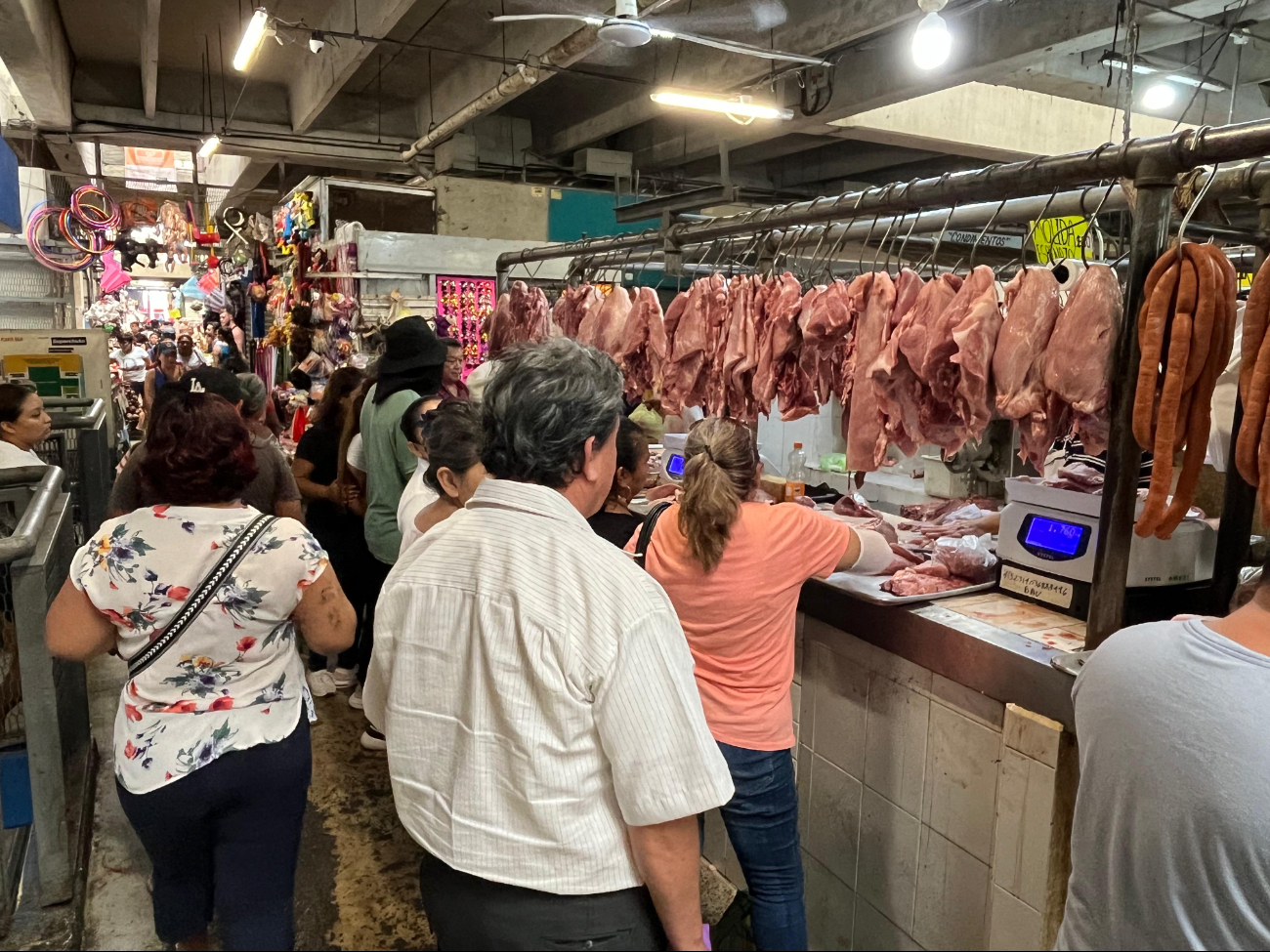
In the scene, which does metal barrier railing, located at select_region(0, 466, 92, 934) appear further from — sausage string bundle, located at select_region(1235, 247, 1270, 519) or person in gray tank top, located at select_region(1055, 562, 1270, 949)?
sausage string bundle, located at select_region(1235, 247, 1270, 519)

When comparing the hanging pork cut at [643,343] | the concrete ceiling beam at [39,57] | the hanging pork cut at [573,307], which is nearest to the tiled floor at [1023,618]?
the hanging pork cut at [643,343]

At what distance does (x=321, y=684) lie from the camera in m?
4.62

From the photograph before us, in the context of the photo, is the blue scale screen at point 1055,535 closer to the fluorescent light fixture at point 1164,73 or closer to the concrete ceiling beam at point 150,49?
the fluorescent light fixture at point 1164,73

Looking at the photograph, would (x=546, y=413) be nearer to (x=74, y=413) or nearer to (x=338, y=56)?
(x=74, y=413)

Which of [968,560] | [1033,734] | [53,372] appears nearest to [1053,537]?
[968,560]

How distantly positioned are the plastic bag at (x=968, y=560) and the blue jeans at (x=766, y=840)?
80 cm

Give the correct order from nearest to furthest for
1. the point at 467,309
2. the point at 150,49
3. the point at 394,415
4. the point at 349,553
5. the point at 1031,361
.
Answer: the point at 1031,361 < the point at 394,415 < the point at 349,553 < the point at 150,49 < the point at 467,309

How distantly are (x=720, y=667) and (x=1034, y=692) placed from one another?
0.77 metres

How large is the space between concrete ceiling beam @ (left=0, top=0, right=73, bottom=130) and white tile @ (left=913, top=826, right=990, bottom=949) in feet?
23.0

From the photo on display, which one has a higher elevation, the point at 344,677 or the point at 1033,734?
the point at 1033,734

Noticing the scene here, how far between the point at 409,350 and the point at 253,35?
3339 millimetres

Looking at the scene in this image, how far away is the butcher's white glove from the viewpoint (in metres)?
2.53

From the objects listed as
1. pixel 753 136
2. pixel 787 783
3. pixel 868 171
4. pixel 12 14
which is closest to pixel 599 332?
pixel 787 783

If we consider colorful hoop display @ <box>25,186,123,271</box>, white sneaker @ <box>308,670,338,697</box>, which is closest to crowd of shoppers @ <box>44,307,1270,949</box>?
white sneaker @ <box>308,670,338,697</box>
